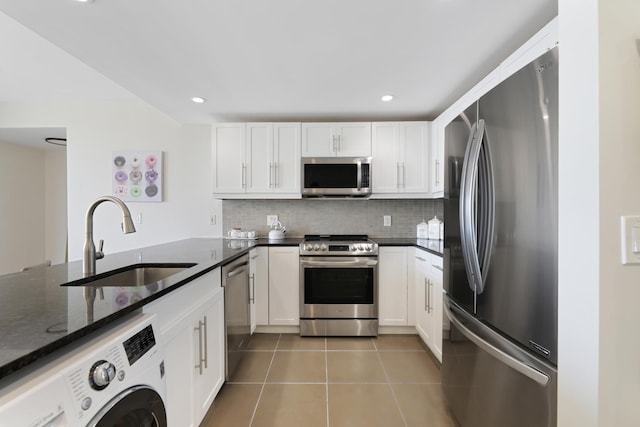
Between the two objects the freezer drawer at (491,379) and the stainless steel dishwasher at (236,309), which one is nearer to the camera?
the freezer drawer at (491,379)

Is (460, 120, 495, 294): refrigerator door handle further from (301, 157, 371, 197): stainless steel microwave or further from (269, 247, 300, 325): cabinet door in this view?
(269, 247, 300, 325): cabinet door

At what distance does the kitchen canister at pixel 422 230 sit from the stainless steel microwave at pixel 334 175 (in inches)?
29.2

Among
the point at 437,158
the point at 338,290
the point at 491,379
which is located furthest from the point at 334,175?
the point at 491,379

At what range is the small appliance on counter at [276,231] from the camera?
3.08 m

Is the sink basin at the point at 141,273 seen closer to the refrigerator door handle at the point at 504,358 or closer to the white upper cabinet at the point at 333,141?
the refrigerator door handle at the point at 504,358

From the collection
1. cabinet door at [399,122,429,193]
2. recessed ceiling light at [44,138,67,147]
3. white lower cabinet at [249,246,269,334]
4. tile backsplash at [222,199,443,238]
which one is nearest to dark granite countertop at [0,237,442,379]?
white lower cabinet at [249,246,269,334]

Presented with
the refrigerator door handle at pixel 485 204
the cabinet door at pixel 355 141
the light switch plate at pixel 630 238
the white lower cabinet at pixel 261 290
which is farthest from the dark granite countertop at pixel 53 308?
the cabinet door at pixel 355 141

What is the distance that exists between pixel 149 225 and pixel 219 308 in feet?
7.03

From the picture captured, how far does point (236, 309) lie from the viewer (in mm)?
2094

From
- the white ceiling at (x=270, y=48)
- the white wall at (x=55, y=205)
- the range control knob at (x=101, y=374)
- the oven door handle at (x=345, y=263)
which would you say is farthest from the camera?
the white wall at (x=55, y=205)

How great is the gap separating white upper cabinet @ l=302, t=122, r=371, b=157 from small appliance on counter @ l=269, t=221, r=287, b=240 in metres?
0.88

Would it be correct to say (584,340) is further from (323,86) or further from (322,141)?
(322,141)

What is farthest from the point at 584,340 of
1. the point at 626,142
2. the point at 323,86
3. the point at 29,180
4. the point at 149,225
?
the point at 29,180

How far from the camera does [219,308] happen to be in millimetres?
1778
